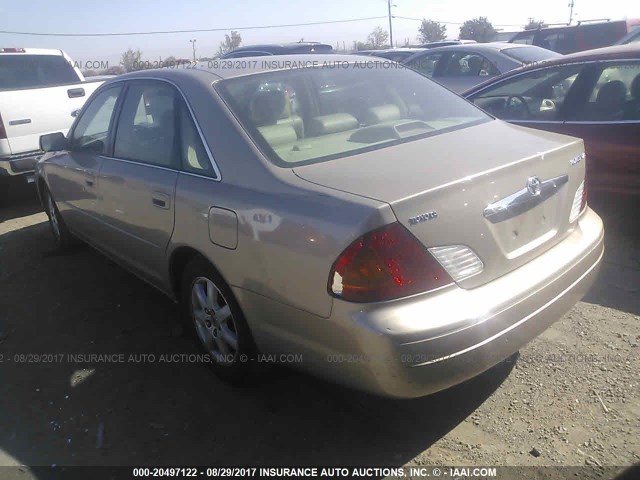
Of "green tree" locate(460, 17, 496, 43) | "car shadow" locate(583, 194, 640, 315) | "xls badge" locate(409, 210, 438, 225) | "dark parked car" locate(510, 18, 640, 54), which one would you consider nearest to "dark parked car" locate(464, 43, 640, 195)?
"car shadow" locate(583, 194, 640, 315)

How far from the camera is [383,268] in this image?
2.10m

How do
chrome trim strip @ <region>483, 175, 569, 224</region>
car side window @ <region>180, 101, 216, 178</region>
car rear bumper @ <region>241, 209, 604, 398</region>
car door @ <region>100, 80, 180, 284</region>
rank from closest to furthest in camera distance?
1. car rear bumper @ <region>241, 209, 604, 398</region>
2. chrome trim strip @ <region>483, 175, 569, 224</region>
3. car side window @ <region>180, 101, 216, 178</region>
4. car door @ <region>100, 80, 180, 284</region>

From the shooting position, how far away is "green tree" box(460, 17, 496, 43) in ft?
132

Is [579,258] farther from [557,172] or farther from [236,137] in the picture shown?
[236,137]

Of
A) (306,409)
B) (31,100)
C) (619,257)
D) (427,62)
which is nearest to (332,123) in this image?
(306,409)

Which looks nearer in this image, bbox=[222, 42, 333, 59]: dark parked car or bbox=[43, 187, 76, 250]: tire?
bbox=[43, 187, 76, 250]: tire

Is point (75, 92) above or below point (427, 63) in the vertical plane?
above

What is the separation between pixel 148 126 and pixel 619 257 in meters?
3.39

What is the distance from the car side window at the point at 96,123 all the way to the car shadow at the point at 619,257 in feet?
11.0

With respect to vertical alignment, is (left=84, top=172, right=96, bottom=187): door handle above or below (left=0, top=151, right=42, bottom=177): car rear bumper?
above

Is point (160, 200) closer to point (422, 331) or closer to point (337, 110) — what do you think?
point (337, 110)

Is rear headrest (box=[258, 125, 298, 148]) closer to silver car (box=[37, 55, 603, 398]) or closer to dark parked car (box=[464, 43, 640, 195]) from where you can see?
silver car (box=[37, 55, 603, 398])

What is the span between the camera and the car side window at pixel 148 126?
3.17 metres

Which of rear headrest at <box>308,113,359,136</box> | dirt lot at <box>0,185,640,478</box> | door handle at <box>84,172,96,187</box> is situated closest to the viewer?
dirt lot at <box>0,185,640,478</box>
